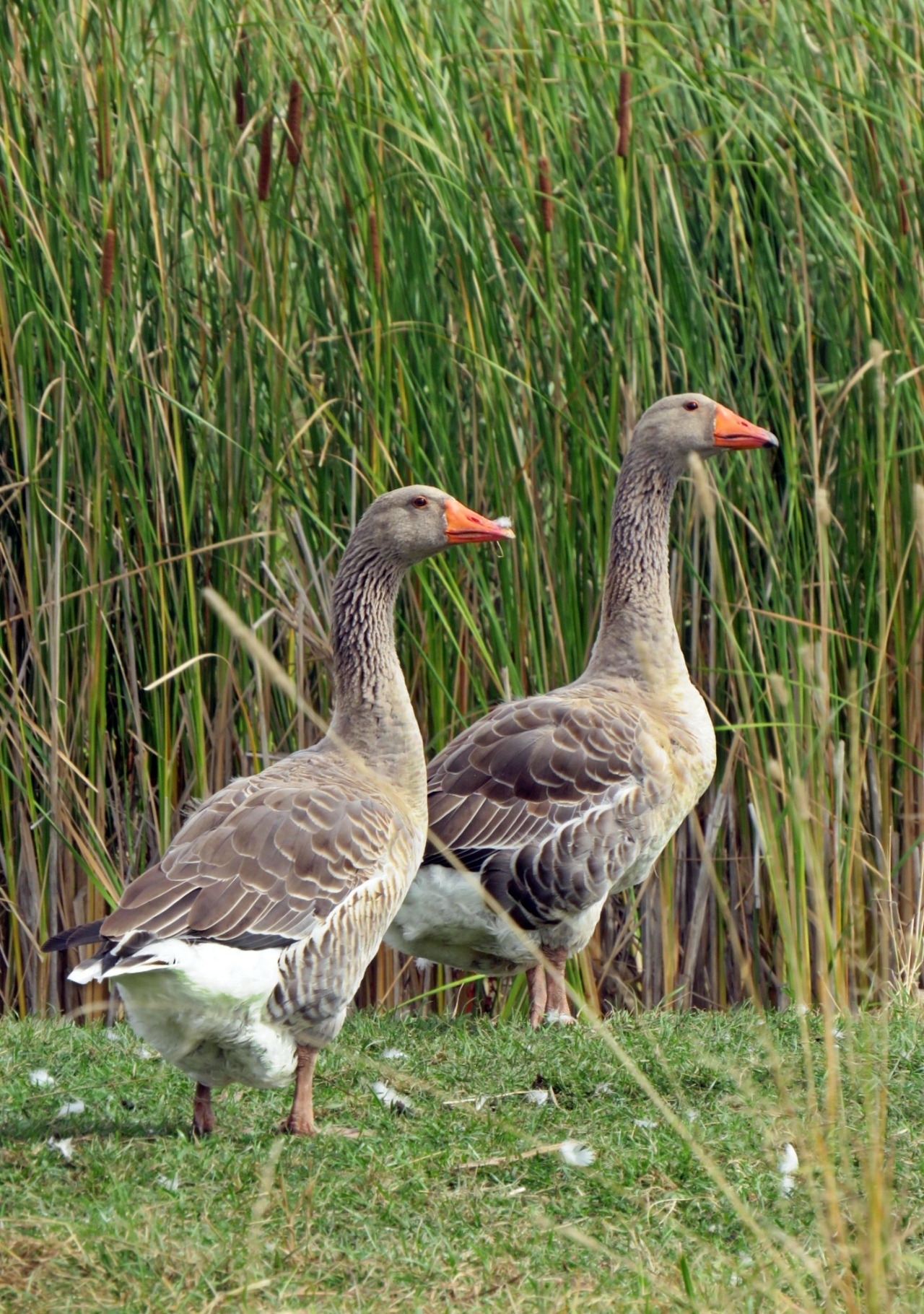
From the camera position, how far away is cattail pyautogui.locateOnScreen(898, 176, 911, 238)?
5.59m

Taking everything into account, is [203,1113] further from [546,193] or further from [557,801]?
[546,193]

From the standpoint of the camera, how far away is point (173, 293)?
18.0ft

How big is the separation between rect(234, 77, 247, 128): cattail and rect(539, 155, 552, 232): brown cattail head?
104 centimetres

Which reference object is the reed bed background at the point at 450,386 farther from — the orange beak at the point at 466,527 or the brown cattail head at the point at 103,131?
the orange beak at the point at 466,527

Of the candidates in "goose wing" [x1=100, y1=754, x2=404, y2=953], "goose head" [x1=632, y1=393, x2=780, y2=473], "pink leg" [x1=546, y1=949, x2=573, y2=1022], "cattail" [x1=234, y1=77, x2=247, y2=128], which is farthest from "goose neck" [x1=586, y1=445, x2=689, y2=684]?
"cattail" [x1=234, y1=77, x2=247, y2=128]

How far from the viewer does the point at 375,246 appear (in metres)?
5.12

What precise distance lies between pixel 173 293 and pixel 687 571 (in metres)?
2.25

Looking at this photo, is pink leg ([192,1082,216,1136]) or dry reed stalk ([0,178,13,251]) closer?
pink leg ([192,1082,216,1136])

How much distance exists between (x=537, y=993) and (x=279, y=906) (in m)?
1.72

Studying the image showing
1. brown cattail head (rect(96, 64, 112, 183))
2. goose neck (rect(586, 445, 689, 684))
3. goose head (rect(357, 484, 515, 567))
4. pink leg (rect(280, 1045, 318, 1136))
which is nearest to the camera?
pink leg (rect(280, 1045, 318, 1136))

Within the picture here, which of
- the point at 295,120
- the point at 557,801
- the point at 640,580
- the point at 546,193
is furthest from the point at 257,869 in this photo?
the point at 546,193

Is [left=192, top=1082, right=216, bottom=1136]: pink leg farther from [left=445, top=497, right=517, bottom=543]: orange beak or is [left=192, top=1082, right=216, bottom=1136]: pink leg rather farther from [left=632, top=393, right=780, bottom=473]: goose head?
[left=632, top=393, right=780, bottom=473]: goose head

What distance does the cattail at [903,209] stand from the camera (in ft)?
18.3

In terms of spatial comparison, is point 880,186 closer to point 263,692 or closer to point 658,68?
point 658,68
